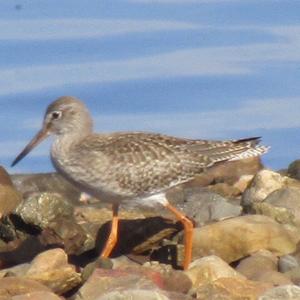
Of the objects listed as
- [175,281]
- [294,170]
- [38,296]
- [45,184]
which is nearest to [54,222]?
[175,281]

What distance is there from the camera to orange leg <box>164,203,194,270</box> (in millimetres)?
11617

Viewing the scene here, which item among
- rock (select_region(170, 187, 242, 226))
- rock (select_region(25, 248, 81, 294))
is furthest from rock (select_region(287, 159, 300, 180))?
rock (select_region(25, 248, 81, 294))

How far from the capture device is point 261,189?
13539 millimetres

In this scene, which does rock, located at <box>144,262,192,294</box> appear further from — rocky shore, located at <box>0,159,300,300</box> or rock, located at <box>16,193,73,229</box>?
rock, located at <box>16,193,73,229</box>

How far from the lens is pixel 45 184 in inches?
595

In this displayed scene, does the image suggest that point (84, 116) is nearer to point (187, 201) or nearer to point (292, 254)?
point (187, 201)

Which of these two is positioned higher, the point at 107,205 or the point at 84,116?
the point at 84,116

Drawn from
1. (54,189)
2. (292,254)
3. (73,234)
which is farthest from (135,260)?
(54,189)

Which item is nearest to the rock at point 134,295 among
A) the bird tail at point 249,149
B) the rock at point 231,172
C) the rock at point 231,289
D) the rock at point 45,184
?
the rock at point 231,289

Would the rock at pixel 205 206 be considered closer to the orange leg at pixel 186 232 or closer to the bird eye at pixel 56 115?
the orange leg at pixel 186 232

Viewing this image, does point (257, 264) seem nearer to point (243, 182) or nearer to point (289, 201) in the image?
point (289, 201)

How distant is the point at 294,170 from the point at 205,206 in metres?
1.77

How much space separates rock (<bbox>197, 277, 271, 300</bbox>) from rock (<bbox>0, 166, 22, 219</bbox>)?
3.24 m

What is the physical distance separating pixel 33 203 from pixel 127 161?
904 mm
